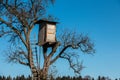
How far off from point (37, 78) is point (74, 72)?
124 inches

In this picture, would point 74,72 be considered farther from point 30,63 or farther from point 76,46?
point 30,63

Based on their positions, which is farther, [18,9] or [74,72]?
[74,72]

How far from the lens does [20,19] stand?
21.1 meters

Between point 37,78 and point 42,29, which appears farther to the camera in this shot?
point 42,29

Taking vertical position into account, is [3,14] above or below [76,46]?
above

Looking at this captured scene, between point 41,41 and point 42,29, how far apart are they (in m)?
0.81

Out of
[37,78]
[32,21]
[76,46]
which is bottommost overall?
[37,78]

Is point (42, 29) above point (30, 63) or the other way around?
above

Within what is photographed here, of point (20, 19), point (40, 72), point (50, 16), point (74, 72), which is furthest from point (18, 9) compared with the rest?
point (74, 72)

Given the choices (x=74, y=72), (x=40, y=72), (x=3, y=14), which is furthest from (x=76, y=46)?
(x=3, y=14)

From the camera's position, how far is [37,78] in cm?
2084

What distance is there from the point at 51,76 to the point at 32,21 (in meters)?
3.85

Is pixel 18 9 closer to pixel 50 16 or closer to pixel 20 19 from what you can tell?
pixel 20 19

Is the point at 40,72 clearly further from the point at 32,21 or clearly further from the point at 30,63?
the point at 32,21
